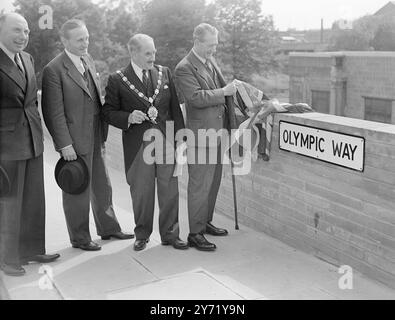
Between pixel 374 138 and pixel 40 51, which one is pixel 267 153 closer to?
pixel 374 138

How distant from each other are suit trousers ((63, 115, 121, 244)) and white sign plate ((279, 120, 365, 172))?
151 cm

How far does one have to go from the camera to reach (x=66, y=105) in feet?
14.4

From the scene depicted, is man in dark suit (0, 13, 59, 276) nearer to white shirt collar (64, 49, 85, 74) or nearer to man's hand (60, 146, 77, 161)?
man's hand (60, 146, 77, 161)

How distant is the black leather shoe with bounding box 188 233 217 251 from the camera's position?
4559 millimetres

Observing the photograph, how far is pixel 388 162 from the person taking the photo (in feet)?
12.0

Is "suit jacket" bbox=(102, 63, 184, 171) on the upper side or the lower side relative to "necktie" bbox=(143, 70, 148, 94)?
lower

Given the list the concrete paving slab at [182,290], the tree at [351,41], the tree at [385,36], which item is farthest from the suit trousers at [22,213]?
the tree at [351,41]

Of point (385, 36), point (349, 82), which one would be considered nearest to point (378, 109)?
point (349, 82)

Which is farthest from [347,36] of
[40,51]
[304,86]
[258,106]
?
[258,106]

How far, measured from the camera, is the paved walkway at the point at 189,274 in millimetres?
3703

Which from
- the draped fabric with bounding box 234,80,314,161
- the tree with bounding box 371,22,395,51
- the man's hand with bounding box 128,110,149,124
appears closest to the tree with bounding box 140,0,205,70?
the tree with bounding box 371,22,395,51

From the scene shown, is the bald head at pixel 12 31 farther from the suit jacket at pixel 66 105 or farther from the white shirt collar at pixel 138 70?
the white shirt collar at pixel 138 70
